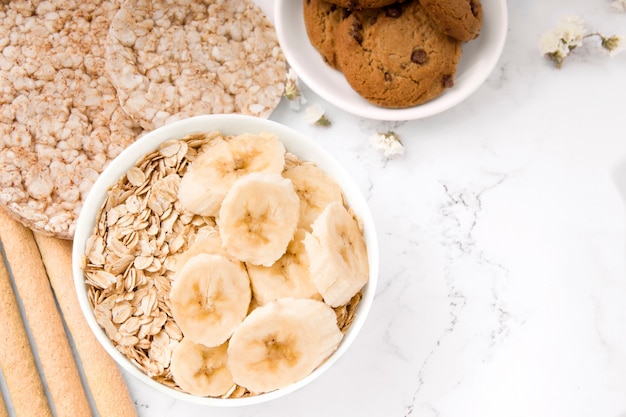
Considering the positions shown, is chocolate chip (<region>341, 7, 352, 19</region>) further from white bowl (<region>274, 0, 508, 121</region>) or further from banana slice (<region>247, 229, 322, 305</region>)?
banana slice (<region>247, 229, 322, 305</region>)

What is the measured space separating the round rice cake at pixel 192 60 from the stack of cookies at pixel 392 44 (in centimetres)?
12

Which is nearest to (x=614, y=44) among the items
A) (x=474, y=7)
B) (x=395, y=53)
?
(x=474, y=7)

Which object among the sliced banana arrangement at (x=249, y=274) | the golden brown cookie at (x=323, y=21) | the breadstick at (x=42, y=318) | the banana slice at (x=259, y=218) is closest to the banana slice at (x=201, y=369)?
the sliced banana arrangement at (x=249, y=274)

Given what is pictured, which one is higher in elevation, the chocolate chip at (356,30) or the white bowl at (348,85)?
the chocolate chip at (356,30)

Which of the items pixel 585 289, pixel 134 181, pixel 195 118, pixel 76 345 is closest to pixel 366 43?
pixel 195 118

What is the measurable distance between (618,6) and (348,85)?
50 cm

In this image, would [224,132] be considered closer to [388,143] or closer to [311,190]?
[311,190]

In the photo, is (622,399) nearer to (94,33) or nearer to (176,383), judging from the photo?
(176,383)

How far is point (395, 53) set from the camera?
3.55 feet

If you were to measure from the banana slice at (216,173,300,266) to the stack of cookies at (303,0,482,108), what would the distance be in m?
0.26

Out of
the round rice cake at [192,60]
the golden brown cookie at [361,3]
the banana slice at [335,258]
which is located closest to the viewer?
the banana slice at [335,258]

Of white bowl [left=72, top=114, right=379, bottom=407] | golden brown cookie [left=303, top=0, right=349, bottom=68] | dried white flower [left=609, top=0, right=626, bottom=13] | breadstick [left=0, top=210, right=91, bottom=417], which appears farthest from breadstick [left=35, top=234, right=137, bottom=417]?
dried white flower [left=609, top=0, right=626, bottom=13]

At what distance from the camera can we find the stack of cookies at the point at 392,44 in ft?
3.53

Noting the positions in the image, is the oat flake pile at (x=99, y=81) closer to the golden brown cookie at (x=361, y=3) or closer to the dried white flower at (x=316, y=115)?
the dried white flower at (x=316, y=115)
